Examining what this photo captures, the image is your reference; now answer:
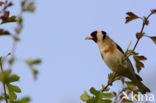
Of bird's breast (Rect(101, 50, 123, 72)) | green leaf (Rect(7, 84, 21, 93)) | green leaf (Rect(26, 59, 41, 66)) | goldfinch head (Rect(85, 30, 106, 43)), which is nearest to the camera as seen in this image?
green leaf (Rect(26, 59, 41, 66))

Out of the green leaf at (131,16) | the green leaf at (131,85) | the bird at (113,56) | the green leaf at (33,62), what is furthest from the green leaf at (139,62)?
the green leaf at (33,62)

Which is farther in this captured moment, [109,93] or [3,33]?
[109,93]

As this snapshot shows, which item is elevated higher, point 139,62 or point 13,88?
point 139,62

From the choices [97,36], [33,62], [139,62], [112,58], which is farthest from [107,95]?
[97,36]

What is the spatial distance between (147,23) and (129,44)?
0.20 m

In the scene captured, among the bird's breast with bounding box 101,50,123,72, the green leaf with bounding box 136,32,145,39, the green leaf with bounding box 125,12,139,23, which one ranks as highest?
the bird's breast with bounding box 101,50,123,72

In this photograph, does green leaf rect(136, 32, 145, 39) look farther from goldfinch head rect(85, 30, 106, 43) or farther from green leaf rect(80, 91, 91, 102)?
goldfinch head rect(85, 30, 106, 43)

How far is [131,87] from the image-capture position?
189 cm

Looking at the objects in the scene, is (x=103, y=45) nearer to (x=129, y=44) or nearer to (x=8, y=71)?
(x=129, y=44)

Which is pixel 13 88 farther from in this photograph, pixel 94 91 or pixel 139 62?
pixel 139 62

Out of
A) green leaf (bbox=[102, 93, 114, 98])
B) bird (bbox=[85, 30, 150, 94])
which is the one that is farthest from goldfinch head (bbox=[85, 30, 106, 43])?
green leaf (bbox=[102, 93, 114, 98])

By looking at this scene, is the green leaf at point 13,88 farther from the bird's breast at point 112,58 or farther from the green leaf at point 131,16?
the bird's breast at point 112,58

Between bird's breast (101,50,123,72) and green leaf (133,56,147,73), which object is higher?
bird's breast (101,50,123,72)

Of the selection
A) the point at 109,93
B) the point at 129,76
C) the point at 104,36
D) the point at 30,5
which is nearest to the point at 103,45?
the point at 104,36
